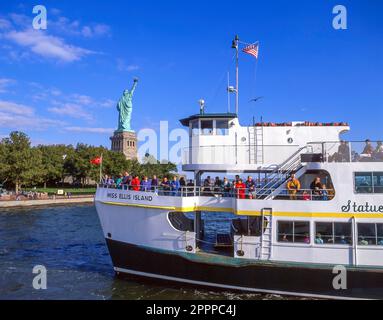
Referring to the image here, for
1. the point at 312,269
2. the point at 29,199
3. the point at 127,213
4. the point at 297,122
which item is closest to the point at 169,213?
the point at 127,213

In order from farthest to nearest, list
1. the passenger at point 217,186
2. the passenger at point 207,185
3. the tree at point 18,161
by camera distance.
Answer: the tree at point 18,161 → the passenger at point 207,185 → the passenger at point 217,186

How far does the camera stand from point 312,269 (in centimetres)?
1351

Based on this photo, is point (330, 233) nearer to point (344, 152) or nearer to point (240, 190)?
point (344, 152)

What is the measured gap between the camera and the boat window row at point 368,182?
44.7ft

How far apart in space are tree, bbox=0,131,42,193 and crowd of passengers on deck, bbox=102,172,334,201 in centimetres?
5237

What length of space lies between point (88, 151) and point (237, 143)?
7970 centimetres

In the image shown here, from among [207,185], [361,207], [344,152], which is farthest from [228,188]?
[361,207]

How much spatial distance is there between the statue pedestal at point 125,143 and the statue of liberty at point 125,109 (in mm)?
1559

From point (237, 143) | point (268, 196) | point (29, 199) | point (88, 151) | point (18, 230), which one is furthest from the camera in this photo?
point (88, 151)

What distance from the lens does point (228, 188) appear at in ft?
49.9

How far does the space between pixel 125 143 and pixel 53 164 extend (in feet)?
95.9

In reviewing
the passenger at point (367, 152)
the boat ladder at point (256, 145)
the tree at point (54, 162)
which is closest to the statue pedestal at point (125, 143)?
the tree at point (54, 162)

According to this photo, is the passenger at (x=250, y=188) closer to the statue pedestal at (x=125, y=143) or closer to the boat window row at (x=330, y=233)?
the boat window row at (x=330, y=233)
